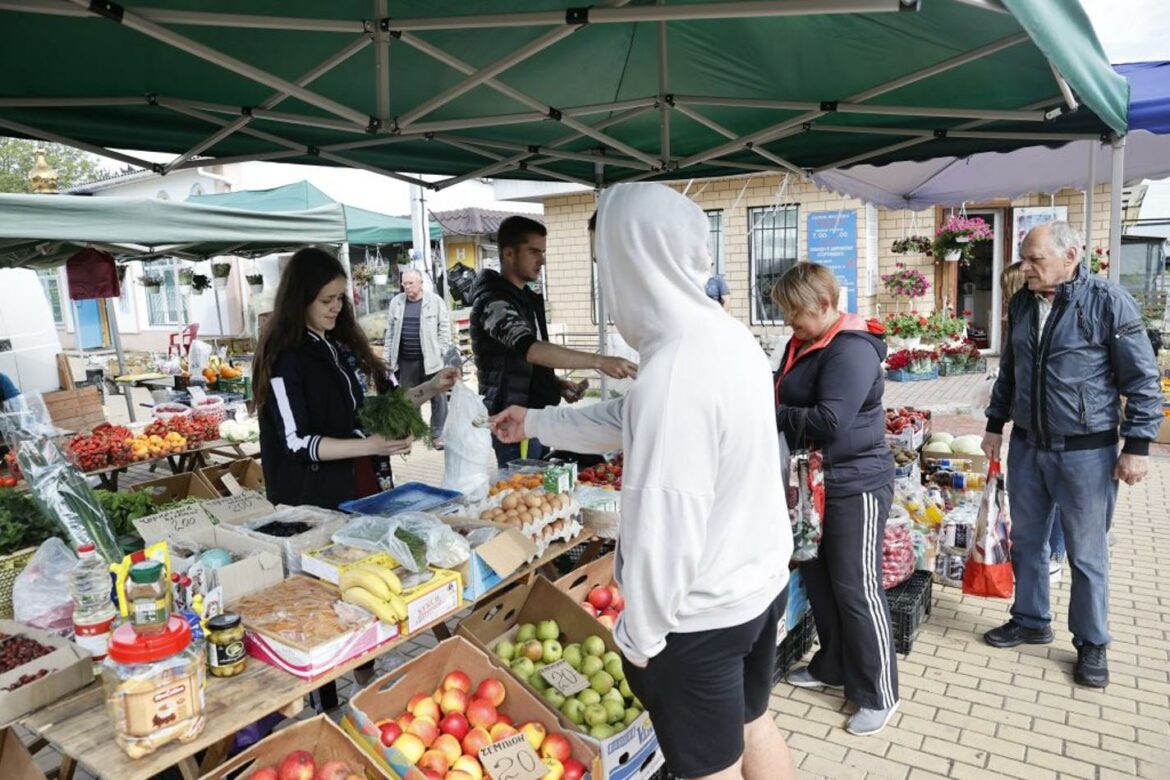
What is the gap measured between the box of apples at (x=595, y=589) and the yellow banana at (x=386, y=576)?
105 centimetres

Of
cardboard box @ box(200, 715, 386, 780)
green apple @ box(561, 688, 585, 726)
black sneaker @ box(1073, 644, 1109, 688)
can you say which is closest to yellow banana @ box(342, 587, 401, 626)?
cardboard box @ box(200, 715, 386, 780)

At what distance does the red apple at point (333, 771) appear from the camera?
2098 mm

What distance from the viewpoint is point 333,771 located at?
2111mm

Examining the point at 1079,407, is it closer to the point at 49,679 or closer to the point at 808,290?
the point at 808,290

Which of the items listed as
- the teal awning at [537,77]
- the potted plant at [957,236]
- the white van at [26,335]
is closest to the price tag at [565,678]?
the teal awning at [537,77]

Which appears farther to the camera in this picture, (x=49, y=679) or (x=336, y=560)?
(x=336, y=560)

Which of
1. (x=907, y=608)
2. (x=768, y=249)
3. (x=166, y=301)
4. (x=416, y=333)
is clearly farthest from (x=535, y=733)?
(x=166, y=301)

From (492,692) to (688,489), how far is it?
141cm

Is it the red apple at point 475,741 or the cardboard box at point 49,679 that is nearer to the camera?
the cardboard box at point 49,679

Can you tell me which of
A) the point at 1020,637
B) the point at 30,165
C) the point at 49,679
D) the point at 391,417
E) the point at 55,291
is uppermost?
the point at 30,165

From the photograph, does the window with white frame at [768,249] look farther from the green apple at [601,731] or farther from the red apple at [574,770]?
the red apple at [574,770]

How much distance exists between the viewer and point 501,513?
288 centimetres

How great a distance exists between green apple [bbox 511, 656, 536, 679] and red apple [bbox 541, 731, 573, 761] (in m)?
0.33

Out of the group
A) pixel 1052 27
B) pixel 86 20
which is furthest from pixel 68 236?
pixel 1052 27
